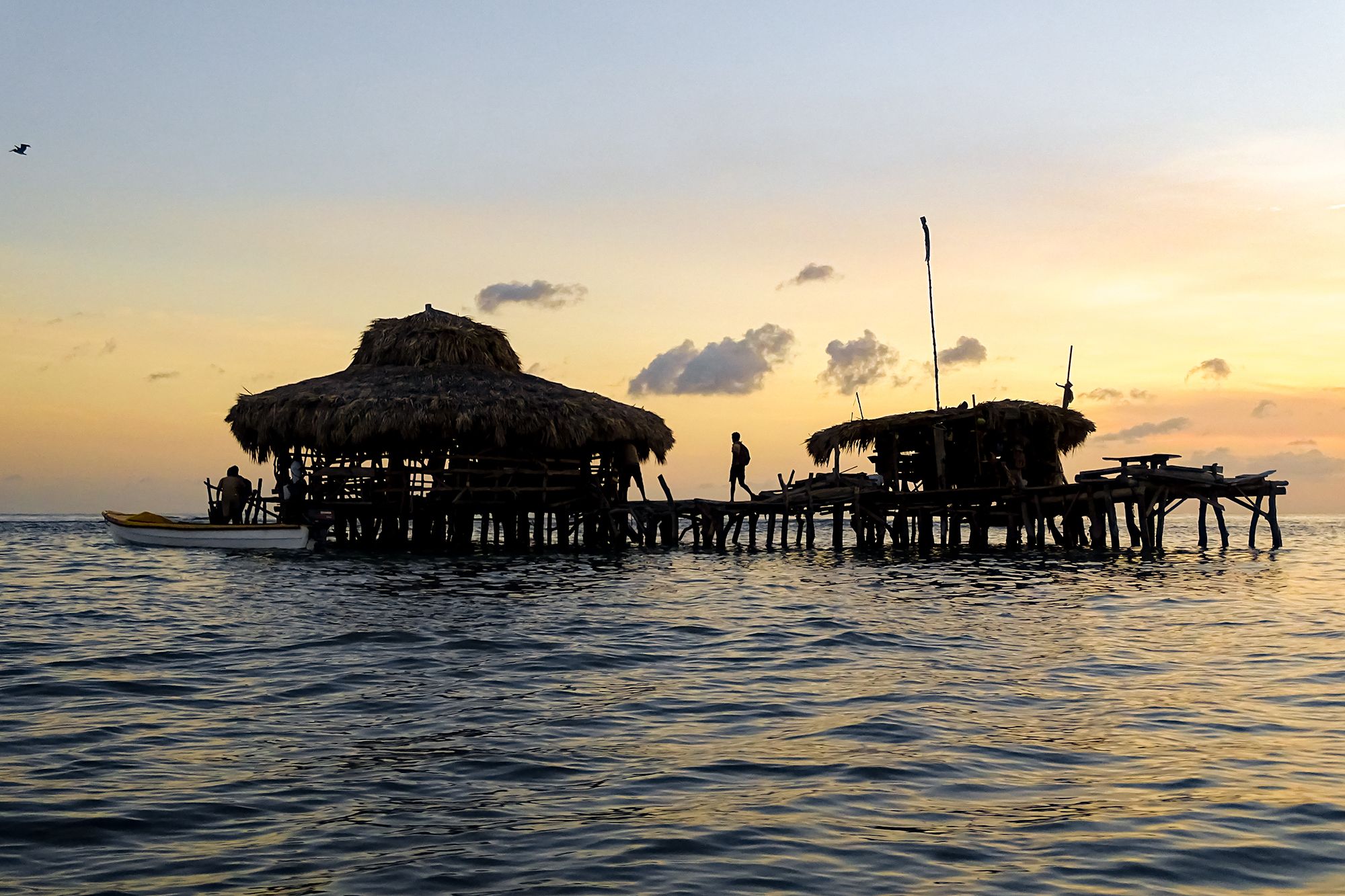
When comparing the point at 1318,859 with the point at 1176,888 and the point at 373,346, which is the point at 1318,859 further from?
the point at 373,346

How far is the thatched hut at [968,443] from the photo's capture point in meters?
29.8

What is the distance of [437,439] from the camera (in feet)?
94.3

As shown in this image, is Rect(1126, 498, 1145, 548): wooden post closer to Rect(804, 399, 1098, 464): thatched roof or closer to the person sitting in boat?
Rect(804, 399, 1098, 464): thatched roof

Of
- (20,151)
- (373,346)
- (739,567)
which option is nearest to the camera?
(20,151)

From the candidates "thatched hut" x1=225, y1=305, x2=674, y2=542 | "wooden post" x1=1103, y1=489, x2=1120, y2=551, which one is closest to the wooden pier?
"wooden post" x1=1103, y1=489, x2=1120, y2=551

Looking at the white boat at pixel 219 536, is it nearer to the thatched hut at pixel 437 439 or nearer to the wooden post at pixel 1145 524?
the thatched hut at pixel 437 439

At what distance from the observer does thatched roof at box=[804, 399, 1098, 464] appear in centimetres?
2964

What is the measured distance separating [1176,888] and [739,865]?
5.96 ft

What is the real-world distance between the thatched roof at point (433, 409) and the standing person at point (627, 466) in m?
0.32

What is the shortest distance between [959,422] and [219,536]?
1902 centimetres

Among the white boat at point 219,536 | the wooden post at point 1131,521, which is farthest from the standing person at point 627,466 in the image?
the wooden post at point 1131,521

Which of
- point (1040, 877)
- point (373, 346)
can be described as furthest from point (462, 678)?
point (373, 346)

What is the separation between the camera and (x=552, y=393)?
2998 centimetres

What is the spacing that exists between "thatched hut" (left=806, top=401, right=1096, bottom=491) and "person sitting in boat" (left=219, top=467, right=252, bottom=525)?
50.6ft
